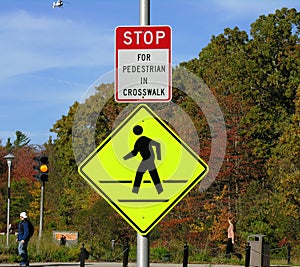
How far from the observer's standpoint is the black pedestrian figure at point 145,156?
7309 mm

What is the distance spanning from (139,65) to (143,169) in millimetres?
955

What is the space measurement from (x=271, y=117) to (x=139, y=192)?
48247 millimetres

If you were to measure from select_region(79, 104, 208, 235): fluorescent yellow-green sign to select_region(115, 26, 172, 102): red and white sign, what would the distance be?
160 mm

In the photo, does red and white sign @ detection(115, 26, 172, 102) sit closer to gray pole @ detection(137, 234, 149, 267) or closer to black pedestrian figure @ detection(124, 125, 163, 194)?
black pedestrian figure @ detection(124, 125, 163, 194)

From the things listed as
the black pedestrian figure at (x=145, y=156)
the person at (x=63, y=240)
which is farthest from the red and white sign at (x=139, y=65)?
the person at (x=63, y=240)

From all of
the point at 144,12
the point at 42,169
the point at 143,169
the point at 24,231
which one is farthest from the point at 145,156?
the point at 42,169

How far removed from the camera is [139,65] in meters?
7.45

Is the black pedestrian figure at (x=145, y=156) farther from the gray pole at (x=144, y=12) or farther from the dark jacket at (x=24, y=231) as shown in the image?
the dark jacket at (x=24, y=231)

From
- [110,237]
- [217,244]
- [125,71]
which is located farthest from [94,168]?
[217,244]

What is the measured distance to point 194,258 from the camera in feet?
111

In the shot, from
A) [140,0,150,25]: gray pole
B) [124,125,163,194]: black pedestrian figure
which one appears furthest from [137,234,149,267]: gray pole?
[140,0,150,25]: gray pole

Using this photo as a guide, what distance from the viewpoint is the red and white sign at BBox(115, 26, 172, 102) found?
7.44 meters

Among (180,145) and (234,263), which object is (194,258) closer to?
(234,263)

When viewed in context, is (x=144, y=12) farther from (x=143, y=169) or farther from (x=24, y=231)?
(x=24, y=231)
